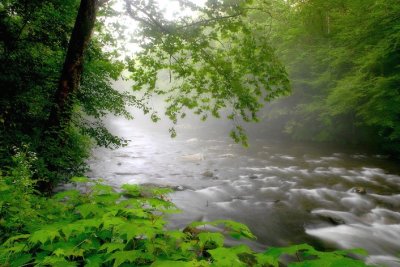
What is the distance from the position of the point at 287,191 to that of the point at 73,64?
29.4 ft

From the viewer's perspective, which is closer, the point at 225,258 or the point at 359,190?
the point at 225,258

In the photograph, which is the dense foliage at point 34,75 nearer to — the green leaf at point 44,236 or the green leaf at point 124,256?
the green leaf at point 44,236

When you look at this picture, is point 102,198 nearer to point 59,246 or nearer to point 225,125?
point 59,246

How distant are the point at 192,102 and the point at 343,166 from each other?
10.9 m

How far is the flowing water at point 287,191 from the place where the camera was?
7680 mm

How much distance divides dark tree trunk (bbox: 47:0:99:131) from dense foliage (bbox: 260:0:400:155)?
22.8ft

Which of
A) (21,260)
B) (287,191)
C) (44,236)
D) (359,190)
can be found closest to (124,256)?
(44,236)

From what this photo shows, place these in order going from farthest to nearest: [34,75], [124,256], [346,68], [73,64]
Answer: [346,68], [34,75], [73,64], [124,256]

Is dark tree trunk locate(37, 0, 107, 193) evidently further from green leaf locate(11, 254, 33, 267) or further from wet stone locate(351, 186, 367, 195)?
wet stone locate(351, 186, 367, 195)

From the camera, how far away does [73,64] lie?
599cm

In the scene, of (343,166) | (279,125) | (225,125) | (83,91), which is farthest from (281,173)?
(225,125)

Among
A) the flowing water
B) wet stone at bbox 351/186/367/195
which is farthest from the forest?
wet stone at bbox 351/186/367/195

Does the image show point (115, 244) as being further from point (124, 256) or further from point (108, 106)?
point (108, 106)

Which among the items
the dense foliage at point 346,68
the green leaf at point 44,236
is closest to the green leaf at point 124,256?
the green leaf at point 44,236
